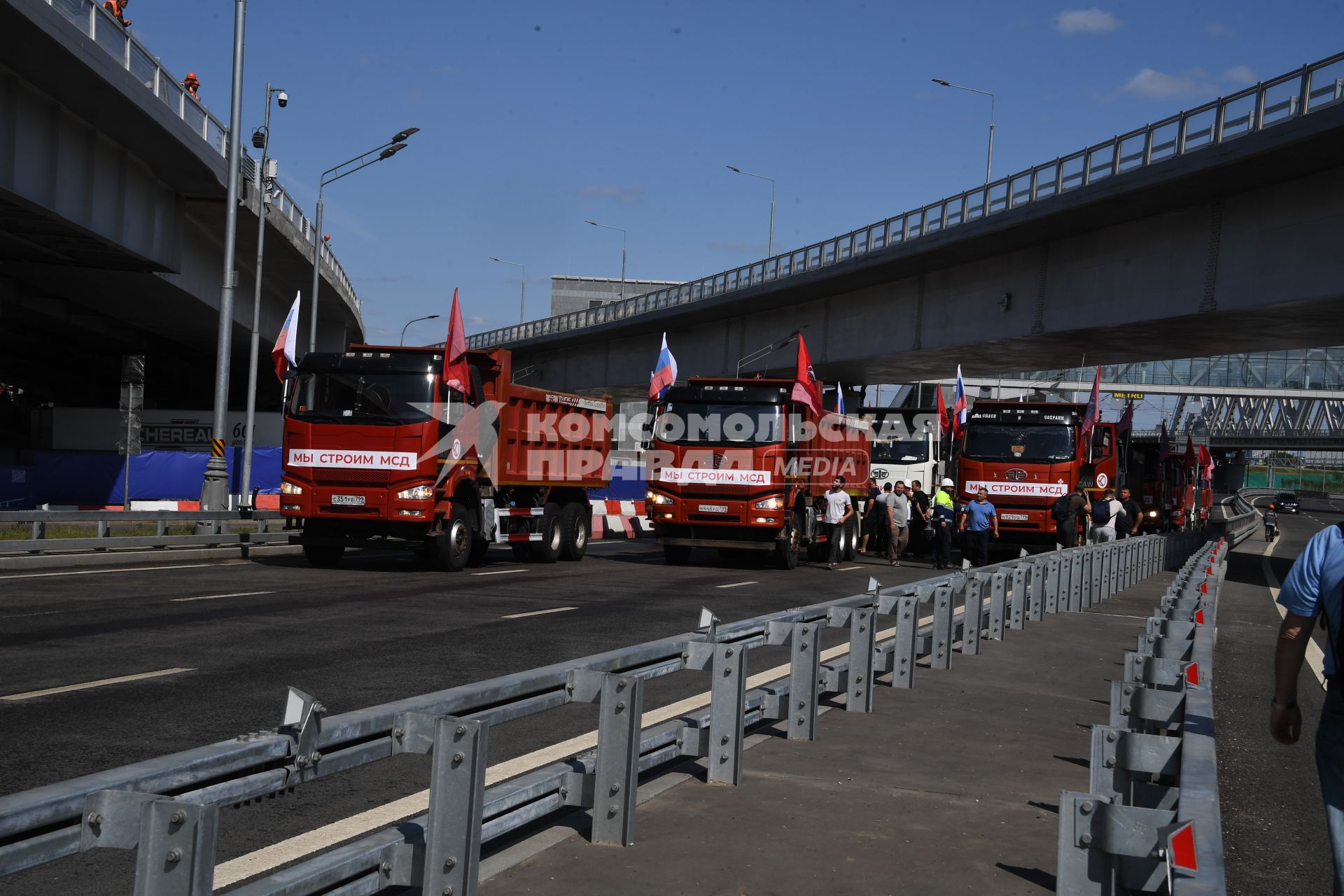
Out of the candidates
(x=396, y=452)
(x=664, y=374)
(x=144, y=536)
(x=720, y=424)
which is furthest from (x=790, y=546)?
(x=144, y=536)

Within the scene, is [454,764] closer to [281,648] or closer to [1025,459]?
[281,648]

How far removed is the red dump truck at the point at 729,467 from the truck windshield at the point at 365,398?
5.69 m

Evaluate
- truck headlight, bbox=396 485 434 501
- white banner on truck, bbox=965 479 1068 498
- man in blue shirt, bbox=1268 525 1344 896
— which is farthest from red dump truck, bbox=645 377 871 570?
man in blue shirt, bbox=1268 525 1344 896

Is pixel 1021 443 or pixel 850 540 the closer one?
pixel 850 540

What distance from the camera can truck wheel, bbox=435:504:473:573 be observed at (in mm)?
20312

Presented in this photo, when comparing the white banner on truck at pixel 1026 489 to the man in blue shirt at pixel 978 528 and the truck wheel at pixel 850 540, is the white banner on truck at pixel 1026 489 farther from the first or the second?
the man in blue shirt at pixel 978 528

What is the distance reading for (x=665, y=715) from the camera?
28.0 ft

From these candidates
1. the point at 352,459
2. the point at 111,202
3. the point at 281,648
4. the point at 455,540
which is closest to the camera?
the point at 281,648

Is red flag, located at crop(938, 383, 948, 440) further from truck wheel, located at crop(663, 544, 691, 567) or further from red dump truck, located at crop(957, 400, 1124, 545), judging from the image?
truck wheel, located at crop(663, 544, 691, 567)

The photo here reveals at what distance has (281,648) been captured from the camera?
36.8ft

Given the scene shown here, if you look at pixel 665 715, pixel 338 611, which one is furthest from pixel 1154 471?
pixel 665 715

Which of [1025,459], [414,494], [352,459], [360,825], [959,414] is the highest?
[959,414]

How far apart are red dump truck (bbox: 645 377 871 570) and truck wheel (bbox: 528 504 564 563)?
1.66 metres

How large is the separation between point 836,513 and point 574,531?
5.37 metres
